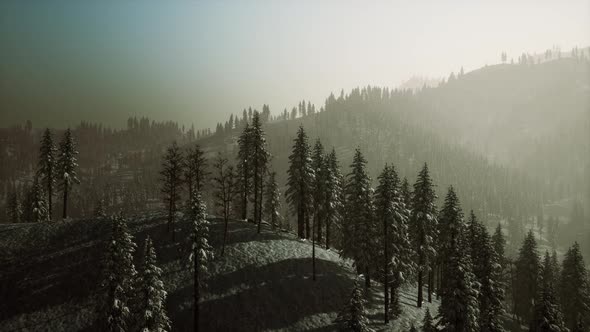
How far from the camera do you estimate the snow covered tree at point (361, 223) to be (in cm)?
4269

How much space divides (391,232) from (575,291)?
3610 centimetres

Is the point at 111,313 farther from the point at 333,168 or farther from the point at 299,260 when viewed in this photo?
the point at 333,168

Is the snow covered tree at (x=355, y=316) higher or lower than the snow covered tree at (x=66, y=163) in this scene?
lower

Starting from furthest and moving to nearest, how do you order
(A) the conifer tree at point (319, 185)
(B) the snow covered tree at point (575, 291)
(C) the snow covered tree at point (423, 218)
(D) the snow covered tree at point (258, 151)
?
(B) the snow covered tree at point (575, 291) → (D) the snow covered tree at point (258, 151) → (A) the conifer tree at point (319, 185) → (C) the snow covered tree at point (423, 218)

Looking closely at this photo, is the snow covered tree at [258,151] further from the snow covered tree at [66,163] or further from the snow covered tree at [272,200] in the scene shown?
the snow covered tree at [66,163]

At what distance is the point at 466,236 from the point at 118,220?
134 feet

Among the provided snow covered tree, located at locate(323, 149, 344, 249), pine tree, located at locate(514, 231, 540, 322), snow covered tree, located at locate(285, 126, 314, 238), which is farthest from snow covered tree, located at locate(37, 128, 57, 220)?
pine tree, located at locate(514, 231, 540, 322)

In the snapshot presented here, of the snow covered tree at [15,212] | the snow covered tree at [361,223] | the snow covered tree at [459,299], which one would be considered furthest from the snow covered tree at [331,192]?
the snow covered tree at [15,212]

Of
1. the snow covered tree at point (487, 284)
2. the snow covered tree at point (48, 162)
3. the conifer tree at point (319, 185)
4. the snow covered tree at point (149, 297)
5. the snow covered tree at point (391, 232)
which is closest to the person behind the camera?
the snow covered tree at point (149, 297)

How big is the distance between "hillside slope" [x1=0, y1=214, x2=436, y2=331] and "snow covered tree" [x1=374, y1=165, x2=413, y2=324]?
352 centimetres

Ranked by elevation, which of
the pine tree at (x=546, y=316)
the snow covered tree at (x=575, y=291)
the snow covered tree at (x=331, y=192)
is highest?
the snow covered tree at (x=331, y=192)

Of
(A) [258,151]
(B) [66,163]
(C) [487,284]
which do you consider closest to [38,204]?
(B) [66,163]

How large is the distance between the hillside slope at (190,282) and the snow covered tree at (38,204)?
1965cm

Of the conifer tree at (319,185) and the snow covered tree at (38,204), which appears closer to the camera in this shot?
the conifer tree at (319,185)
